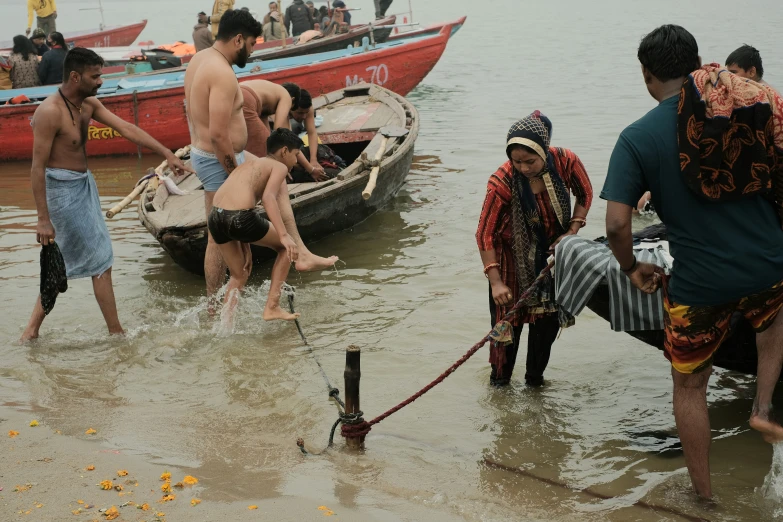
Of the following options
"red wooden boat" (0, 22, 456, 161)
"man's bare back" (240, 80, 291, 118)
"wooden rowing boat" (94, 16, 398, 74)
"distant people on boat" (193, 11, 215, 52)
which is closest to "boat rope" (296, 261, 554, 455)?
"man's bare back" (240, 80, 291, 118)

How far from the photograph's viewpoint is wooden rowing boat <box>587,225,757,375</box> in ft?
13.7

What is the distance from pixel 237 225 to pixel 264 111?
7.30 ft

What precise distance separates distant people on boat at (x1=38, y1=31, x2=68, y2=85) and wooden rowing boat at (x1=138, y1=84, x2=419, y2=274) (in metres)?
5.54

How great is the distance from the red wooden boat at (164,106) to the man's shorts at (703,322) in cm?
1076

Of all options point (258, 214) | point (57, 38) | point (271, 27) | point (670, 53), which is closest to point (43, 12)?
point (271, 27)

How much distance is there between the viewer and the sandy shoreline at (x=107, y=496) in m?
3.39

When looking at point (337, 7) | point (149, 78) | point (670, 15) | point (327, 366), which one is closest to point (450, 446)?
point (327, 366)

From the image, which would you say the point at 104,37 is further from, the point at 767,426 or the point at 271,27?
the point at 767,426

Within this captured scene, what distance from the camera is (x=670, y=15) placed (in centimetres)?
3953

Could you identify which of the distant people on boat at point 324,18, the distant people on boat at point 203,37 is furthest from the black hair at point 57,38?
the distant people on boat at point 324,18

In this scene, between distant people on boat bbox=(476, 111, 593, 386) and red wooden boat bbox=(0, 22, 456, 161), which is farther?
red wooden boat bbox=(0, 22, 456, 161)

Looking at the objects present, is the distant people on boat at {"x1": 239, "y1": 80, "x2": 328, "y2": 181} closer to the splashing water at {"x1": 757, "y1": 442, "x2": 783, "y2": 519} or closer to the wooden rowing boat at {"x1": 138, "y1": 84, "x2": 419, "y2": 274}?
the wooden rowing boat at {"x1": 138, "y1": 84, "x2": 419, "y2": 274}

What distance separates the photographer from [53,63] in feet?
46.0

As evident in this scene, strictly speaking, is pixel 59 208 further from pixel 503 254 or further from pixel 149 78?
pixel 149 78
